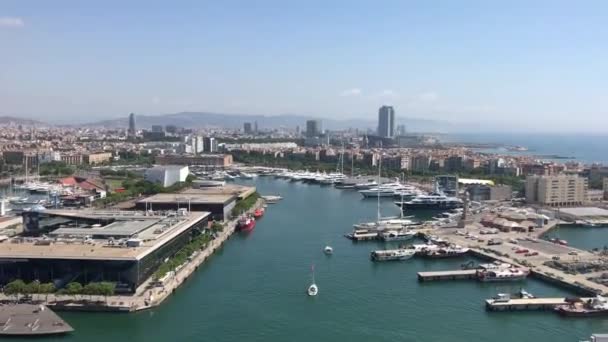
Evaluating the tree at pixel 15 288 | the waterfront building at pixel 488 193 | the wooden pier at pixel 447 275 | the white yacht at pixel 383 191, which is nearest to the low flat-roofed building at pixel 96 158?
the white yacht at pixel 383 191

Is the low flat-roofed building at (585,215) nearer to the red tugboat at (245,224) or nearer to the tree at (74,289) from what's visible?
the red tugboat at (245,224)

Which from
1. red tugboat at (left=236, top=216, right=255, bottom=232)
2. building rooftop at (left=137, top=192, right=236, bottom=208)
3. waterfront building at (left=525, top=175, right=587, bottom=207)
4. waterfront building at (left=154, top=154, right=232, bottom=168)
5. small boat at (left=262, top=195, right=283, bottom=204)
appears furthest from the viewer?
waterfront building at (left=154, top=154, right=232, bottom=168)

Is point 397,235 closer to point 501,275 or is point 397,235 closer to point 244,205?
point 501,275

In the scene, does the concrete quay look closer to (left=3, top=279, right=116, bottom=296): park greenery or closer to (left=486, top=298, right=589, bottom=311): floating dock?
(left=486, top=298, right=589, bottom=311): floating dock

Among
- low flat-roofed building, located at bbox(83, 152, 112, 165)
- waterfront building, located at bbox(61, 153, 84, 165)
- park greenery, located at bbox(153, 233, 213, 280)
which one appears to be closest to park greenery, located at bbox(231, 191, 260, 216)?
park greenery, located at bbox(153, 233, 213, 280)

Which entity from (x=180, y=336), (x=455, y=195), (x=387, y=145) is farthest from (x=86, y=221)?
(x=387, y=145)

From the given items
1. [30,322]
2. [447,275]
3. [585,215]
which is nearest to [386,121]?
[585,215]

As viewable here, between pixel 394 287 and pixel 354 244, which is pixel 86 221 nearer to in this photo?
pixel 354 244
